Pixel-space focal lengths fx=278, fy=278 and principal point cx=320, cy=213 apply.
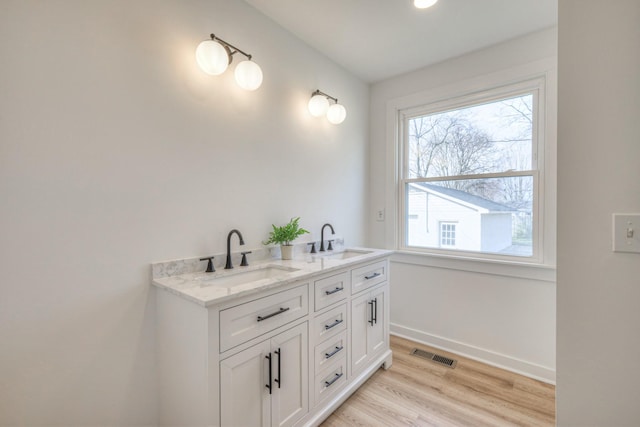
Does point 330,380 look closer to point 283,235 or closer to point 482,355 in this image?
point 283,235

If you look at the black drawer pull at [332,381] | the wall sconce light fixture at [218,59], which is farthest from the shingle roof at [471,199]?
the wall sconce light fixture at [218,59]

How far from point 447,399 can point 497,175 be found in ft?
5.83

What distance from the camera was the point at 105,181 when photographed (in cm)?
128

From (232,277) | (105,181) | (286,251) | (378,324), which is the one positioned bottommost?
(378,324)

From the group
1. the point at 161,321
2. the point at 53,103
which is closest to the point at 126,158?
the point at 53,103

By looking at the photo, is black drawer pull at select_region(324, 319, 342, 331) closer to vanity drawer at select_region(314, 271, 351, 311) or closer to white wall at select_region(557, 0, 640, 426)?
vanity drawer at select_region(314, 271, 351, 311)

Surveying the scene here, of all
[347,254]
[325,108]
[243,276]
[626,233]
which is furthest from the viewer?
[347,254]

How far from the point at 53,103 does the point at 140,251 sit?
72 centimetres

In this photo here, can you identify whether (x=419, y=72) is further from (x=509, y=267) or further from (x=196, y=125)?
(x=196, y=125)

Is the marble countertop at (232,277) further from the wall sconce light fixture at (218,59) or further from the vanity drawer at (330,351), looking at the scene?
the wall sconce light fixture at (218,59)

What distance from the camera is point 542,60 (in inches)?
82.8

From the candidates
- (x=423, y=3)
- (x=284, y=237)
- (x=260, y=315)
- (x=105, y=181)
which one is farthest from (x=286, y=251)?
(x=423, y=3)

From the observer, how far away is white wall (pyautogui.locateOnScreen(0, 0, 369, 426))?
3.56ft

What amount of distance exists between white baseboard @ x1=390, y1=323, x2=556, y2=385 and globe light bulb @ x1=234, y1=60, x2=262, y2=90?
2586mm
